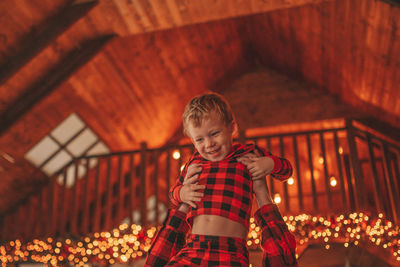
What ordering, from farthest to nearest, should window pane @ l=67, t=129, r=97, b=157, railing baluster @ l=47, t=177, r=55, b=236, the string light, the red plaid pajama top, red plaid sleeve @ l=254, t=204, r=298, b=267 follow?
window pane @ l=67, t=129, r=97, b=157, railing baluster @ l=47, t=177, r=55, b=236, the string light, the red plaid pajama top, red plaid sleeve @ l=254, t=204, r=298, b=267

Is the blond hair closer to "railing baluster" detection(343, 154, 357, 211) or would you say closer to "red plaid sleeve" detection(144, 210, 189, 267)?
"red plaid sleeve" detection(144, 210, 189, 267)

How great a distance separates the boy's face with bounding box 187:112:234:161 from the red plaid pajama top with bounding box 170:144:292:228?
34mm

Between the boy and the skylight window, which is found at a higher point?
the boy

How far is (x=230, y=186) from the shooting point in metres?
1.32

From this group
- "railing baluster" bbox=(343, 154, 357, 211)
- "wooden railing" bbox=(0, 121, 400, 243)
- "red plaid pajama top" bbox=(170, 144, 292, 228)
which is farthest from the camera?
"railing baluster" bbox=(343, 154, 357, 211)

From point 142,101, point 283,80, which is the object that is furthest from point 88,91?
point 283,80

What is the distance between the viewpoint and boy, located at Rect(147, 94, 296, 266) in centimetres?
121

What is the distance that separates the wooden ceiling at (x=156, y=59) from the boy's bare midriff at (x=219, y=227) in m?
2.53

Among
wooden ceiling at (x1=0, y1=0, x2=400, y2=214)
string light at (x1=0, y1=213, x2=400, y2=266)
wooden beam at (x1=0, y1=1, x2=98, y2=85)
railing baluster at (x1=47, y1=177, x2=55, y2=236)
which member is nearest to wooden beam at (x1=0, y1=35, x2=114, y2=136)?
wooden ceiling at (x1=0, y1=0, x2=400, y2=214)

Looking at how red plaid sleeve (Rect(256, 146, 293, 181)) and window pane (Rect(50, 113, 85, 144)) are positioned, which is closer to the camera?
red plaid sleeve (Rect(256, 146, 293, 181))

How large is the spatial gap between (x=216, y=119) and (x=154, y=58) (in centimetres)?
411

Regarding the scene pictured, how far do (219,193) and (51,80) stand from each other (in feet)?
11.2

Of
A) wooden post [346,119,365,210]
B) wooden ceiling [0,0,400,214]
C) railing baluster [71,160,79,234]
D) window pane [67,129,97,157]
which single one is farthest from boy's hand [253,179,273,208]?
window pane [67,129,97,157]

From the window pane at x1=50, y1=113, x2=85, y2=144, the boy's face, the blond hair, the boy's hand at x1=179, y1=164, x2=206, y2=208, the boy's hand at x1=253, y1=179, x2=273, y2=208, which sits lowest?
the window pane at x1=50, y1=113, x2=85, y2=144
